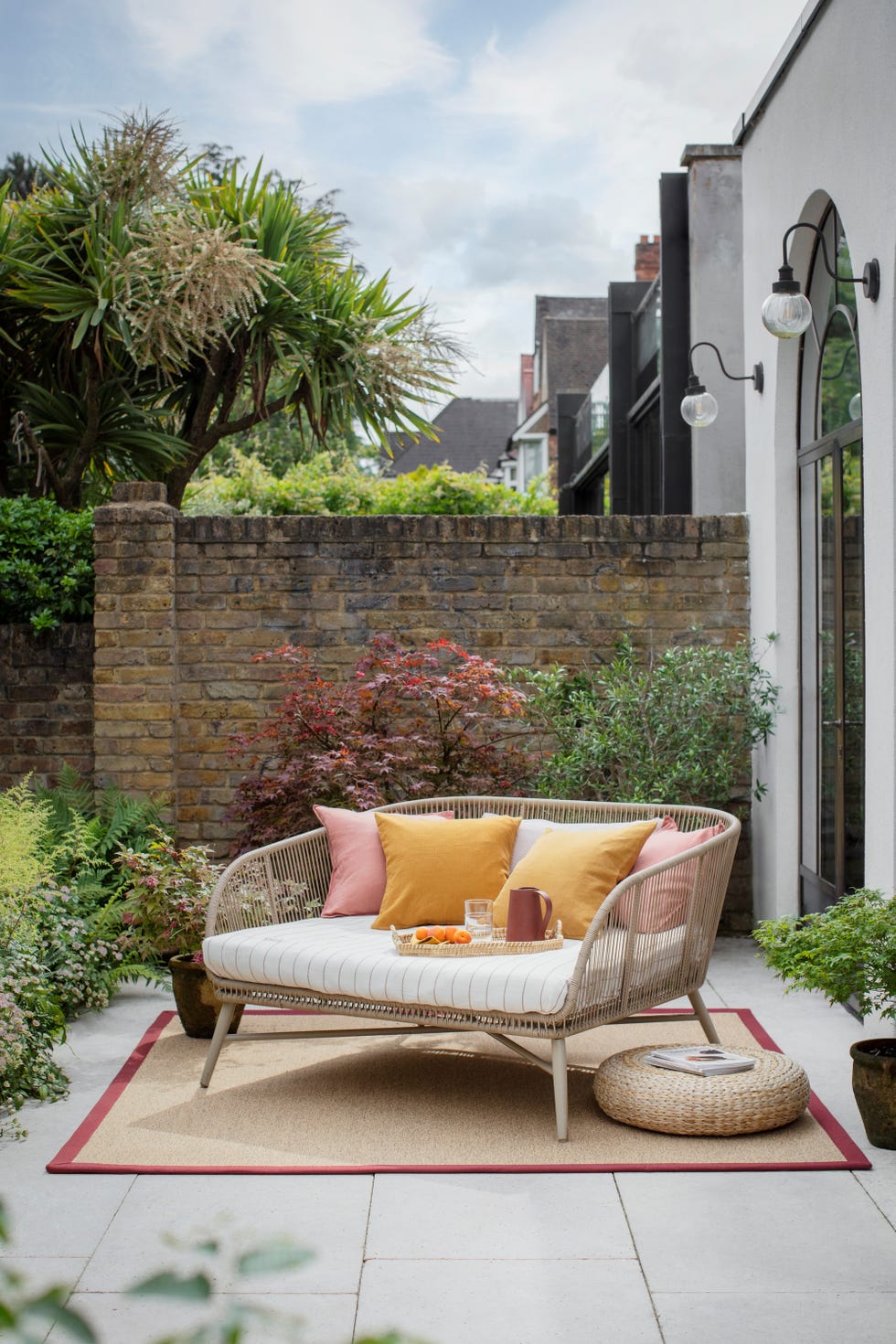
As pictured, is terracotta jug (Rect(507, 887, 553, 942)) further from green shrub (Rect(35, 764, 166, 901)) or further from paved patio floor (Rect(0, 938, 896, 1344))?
green shrub (Rect(35, 764, 166, 901))

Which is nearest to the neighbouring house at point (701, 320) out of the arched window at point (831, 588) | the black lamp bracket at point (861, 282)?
the arched window at point (831, 588)

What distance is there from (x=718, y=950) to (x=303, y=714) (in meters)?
2.42

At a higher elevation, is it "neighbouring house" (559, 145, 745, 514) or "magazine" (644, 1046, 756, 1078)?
"neighbouring house" (559, 145, 745, 514)

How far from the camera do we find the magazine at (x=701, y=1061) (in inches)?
151

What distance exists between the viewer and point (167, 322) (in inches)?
296

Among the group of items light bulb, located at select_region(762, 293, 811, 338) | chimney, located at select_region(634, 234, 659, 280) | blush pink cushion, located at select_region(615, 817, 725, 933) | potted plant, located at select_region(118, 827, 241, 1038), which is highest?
chimney, located at select_region(634, 234, 659, 280)

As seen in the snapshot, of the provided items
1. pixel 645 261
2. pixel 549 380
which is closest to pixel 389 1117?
pixel 645 261

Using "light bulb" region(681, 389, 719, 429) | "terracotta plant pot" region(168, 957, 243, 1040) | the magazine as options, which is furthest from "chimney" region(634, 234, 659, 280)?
the magazine

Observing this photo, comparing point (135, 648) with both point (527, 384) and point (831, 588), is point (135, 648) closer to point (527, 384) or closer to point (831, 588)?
point (831, 588)

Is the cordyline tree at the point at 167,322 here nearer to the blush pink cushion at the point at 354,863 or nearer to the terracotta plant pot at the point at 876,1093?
the blush pink cushion at the point at 354,863

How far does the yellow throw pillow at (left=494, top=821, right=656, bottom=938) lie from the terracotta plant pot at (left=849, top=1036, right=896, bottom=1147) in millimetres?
1089

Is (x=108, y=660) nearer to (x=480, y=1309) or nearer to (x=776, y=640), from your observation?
(x=776, y=640)

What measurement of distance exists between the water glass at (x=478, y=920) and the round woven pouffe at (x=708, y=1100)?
66 centimetres

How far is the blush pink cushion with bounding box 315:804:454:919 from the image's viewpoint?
4844 mm
